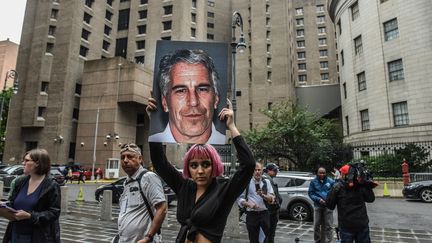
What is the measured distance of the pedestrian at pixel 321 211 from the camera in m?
7.55

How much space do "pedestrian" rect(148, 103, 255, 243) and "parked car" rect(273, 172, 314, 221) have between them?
33.3 feet

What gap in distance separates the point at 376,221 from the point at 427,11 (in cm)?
2373

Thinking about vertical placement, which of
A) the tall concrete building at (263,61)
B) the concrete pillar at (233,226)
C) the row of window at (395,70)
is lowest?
the concrete pillar at (233,226)

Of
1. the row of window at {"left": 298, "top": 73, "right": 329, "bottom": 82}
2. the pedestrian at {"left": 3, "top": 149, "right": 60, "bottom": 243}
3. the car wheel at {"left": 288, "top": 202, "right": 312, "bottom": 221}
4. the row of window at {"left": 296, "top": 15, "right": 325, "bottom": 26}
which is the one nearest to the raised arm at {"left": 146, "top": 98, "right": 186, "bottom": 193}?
the pedestrian at {"left": 3, "top": 149, "right": 60, "bottom": 243}

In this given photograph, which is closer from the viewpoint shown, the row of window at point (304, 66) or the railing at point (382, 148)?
the railing at point (382, 148)

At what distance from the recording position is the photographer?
5.29m

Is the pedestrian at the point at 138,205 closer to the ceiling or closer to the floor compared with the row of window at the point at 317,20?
closer to the floor

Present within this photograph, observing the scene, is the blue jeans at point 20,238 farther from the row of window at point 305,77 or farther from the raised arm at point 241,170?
the row of window at point 305,77

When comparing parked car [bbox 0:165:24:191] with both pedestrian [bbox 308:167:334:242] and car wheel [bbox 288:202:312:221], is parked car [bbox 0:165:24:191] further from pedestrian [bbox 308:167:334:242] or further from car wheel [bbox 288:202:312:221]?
pedestrian [bbox 308:167:334:242]

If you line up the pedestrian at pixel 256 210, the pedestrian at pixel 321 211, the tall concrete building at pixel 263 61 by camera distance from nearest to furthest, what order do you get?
the pedestrian at pixel 256 210
the pedestrian at pixel 321 211
the tall concrete building at pixel 263 61

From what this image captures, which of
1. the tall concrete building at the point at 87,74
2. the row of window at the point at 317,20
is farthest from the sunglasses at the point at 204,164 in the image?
the row of window at the point at 317,20

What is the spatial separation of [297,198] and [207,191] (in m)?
10.3

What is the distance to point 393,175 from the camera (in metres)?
22.3

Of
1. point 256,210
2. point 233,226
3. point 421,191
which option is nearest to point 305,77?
point 421,191
